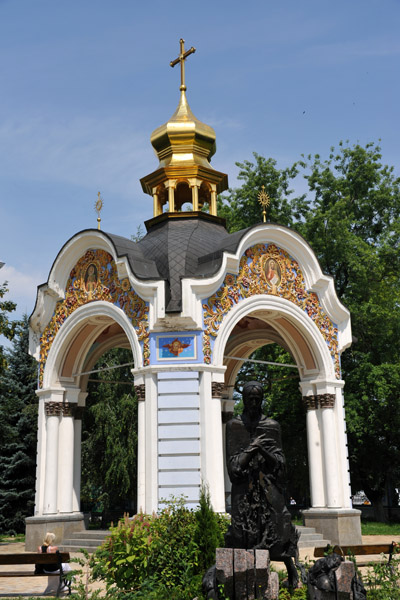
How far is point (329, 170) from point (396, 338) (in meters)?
7.46

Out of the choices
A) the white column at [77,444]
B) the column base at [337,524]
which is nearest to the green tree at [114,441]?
the white column at [77,444]

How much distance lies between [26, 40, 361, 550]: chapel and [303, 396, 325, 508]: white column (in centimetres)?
2

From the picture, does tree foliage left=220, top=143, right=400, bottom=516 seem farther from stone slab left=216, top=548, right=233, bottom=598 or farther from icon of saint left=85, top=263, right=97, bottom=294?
→ stone slab left=216, top=548, right=233, bottom=598

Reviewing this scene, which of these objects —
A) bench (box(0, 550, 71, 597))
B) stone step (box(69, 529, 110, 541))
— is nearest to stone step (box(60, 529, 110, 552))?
stone step (box(69, 529, 110, 541))

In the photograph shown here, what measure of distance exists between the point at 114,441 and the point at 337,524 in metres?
9.04

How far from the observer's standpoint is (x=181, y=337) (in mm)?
13602

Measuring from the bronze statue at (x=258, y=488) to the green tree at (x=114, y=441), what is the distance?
13.3m

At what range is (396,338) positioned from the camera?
22062 millimetres

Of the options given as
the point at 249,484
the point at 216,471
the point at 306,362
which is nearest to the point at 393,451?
the point at 306,362

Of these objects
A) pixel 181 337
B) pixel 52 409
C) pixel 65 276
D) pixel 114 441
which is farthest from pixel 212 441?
pixel 114 441

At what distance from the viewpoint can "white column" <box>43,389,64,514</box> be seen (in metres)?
15.1

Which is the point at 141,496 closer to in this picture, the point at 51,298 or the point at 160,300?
the point at 160,300

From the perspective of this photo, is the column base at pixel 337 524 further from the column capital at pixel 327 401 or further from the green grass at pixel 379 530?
the green grass at pixel 379 530

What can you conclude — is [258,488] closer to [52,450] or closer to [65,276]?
[52,450]
